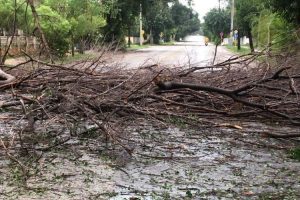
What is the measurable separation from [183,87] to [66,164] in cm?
224

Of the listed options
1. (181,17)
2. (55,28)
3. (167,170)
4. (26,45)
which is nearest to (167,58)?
(55,28)

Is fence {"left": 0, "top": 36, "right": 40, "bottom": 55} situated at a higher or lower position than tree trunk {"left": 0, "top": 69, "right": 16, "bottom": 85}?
higher

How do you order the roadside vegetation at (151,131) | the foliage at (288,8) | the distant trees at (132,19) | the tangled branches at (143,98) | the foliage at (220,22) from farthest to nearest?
the foliage at (220,22) < the distant trees at (132,19) < the foliage at (288,8) < the tangled branches at (143,98) < the roadside vegetation at (151,131)

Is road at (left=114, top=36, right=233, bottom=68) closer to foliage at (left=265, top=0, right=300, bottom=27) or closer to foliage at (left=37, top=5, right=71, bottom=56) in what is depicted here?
foliage at (left=265, top=0, right=300, bottom=27)

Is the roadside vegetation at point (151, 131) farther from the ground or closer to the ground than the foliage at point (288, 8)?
closer to the ground

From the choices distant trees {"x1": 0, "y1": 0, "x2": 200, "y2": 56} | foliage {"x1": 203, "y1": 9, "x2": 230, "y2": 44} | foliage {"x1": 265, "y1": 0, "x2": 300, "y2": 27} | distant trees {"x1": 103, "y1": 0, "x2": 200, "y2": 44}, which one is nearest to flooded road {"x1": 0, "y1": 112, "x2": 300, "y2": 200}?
distant trees {"x1": 0, "y1": 0, "x2": 200, "y2": 56}

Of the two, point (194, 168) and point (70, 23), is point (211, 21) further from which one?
point (194, 168)

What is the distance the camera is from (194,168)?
5.70m

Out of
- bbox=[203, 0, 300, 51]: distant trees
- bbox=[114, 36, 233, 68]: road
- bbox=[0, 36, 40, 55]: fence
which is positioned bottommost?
bbox=[114, 36, 233, 68]: road

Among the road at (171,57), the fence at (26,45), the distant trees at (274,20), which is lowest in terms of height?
the road at (171,57)

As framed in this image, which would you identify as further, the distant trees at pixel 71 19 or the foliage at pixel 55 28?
the foliage at pixel 55 28

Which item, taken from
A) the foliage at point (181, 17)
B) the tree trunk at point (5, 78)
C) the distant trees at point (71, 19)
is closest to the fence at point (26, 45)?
the distant trees at point (71, 19)

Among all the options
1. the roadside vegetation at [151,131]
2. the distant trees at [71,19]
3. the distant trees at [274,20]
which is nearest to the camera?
the roadside vegetation at [151,131]

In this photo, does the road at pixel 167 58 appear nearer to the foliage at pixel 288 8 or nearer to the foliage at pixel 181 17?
the foliage at pixel 288 8
